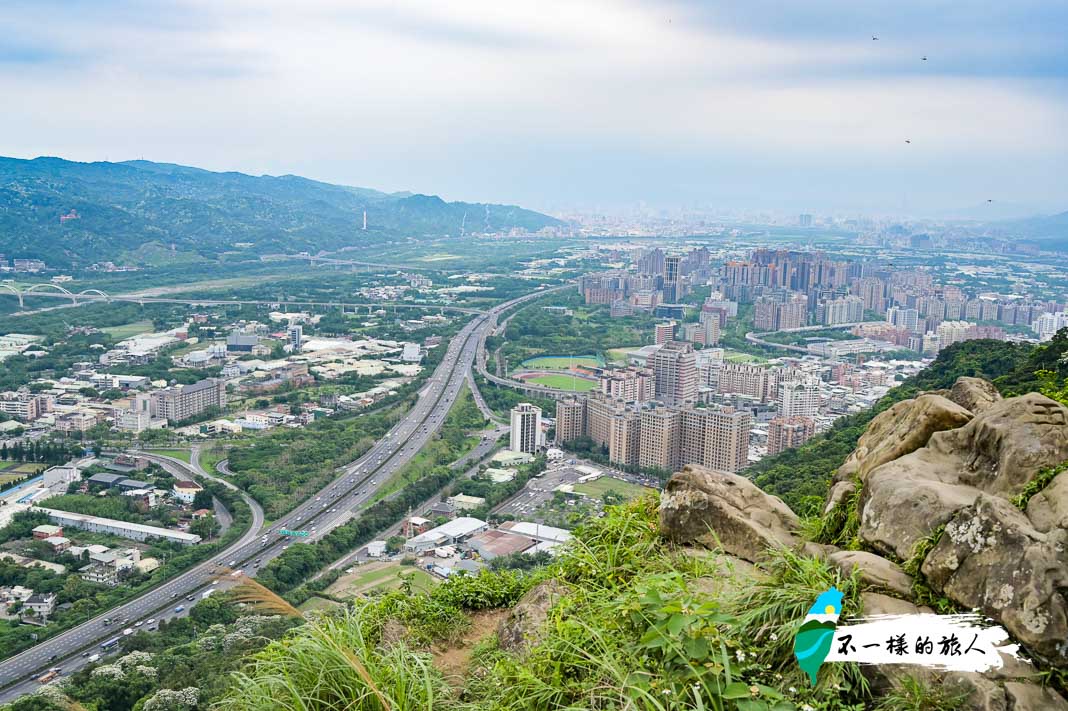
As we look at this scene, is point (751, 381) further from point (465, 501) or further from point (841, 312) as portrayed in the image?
point (841, 312)

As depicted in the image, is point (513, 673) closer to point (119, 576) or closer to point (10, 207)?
point (119, 576)

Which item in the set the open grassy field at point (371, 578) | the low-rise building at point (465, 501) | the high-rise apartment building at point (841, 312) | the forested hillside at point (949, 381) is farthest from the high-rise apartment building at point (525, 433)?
the high-rise apartment building at point (841, 312)

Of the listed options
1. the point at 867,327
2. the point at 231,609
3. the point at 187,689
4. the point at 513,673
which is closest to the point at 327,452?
the point at 231,609

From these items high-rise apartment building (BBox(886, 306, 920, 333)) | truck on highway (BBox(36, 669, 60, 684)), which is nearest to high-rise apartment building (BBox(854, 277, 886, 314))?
high-rise apartment building (BBox(886, 306, 920, 333))

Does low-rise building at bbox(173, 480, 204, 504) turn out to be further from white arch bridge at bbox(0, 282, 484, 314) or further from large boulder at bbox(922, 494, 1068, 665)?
white arch bridge at bbox(0, 282, 484, 314)

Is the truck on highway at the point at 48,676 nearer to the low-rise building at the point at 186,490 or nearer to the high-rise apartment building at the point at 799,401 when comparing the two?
the low-rise building at the point at 186,490
